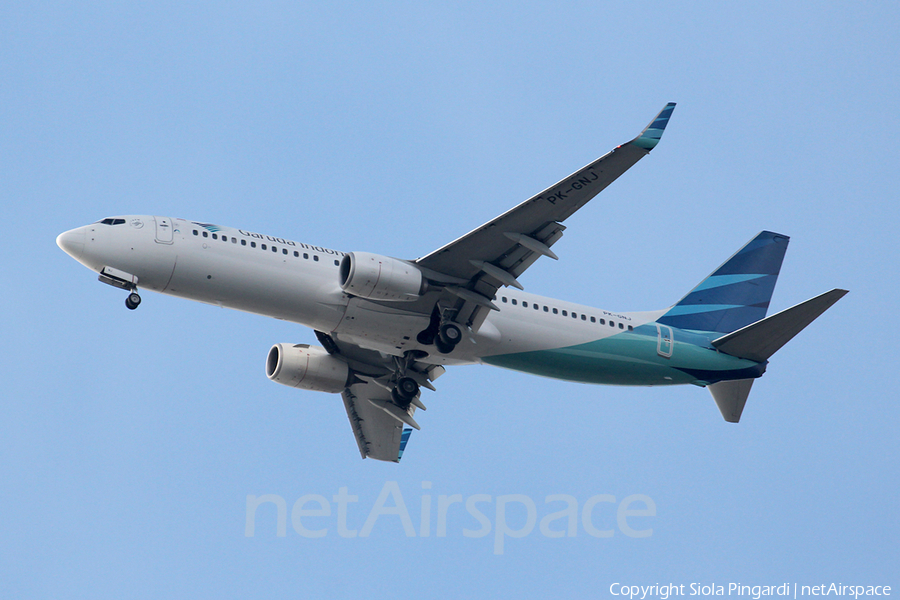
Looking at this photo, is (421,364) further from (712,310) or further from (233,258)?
(712,310)

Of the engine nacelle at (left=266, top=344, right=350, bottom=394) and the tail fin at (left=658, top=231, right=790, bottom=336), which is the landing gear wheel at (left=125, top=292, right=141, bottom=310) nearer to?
the engine nacelle at (left=266, top=344, right=350, bottom=394)

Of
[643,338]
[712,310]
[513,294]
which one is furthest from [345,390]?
[712,310]

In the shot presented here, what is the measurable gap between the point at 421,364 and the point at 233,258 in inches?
349

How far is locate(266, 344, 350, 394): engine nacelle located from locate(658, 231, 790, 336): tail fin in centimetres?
1213

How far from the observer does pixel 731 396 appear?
34.7 m

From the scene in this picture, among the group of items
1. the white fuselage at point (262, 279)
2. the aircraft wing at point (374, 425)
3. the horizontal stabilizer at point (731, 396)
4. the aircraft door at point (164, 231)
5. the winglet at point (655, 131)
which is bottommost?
the aircraft wing at point (374, 425)

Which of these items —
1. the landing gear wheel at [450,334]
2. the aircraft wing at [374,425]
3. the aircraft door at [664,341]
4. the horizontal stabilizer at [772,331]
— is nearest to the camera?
the horizontal stabilizer at [772,331]

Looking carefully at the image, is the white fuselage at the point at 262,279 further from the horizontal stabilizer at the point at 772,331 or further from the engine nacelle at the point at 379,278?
the horizontal stabilizer at the point at 772,331

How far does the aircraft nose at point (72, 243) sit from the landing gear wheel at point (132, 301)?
1871mm

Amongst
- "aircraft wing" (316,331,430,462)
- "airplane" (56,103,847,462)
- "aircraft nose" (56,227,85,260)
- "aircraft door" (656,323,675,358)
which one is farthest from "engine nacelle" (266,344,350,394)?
"aircraft door" (656,323,675,358)

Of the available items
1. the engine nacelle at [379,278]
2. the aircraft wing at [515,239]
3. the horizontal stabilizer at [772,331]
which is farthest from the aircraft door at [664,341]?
the engine nacelle at [379,278]

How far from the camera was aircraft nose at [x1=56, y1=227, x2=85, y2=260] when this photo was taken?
1107 inches

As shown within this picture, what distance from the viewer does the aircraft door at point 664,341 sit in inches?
1312

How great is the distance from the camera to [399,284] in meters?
28.8
